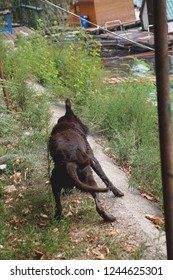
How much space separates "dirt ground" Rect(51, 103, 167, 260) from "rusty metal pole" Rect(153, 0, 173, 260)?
1522 millimetres

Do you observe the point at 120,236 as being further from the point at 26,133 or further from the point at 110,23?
the point at 110,23

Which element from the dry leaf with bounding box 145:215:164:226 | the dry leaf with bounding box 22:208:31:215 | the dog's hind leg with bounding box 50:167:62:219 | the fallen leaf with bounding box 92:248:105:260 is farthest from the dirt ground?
the dry leaf with bounding box 22:208:31:215

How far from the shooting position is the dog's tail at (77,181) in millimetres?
5173

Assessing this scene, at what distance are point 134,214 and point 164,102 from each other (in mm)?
2806

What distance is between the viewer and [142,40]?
32938 mm

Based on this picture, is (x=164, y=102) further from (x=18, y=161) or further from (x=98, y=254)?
(x=18, y=161)

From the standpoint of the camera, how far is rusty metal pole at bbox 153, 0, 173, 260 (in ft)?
11.1

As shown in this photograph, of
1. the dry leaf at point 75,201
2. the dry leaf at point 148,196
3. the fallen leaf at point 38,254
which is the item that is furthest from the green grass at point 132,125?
the fallen leaf at point 38,254

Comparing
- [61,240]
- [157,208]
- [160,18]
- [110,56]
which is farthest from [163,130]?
[110,56]

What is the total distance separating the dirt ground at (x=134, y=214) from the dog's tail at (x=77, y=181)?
26.2 inches

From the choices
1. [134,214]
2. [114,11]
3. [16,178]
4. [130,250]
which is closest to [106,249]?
[130,250]

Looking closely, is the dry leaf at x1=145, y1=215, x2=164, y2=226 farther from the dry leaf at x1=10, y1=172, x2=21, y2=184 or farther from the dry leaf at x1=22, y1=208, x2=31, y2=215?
the dry leaf at x1=10, y1=172, x2=21, y2=184

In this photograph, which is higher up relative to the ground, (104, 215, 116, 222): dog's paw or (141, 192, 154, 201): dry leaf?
(104, 215, 116, 222): dog's paw

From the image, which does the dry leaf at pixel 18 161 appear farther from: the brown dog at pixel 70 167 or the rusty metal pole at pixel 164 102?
the rusty metal pole at pixel 164 102
